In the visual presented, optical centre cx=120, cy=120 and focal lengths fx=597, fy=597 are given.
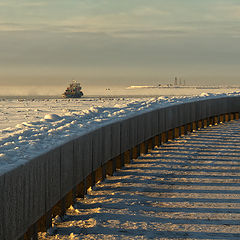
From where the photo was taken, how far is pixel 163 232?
9.89 meters

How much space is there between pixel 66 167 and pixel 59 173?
1.70 feet

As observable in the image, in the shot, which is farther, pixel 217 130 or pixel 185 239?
pixel 217 130

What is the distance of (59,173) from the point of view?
35.1ft

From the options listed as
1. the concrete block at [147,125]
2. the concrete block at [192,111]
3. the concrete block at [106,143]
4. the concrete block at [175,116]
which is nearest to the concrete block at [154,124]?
the concrete block at [147,125]

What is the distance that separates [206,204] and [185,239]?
265 cm

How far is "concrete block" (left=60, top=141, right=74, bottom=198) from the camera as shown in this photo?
10938mm

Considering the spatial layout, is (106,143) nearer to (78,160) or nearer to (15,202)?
(78,160)

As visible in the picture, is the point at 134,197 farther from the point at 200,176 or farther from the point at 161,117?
the point at 161,117

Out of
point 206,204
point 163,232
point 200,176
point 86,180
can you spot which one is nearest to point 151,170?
point 200,176

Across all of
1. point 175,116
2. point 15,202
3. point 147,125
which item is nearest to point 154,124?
point 147,125

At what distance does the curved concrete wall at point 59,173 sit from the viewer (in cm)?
826

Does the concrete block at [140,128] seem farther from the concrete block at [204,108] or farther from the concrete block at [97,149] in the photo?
the concrete block at [204,108]

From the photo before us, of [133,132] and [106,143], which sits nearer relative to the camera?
[106,143]

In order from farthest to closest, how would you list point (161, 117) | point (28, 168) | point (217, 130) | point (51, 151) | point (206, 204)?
point (217, 130)
point (161, 117)
point (206, 204)
point (51, 151)
point (28, 168)
